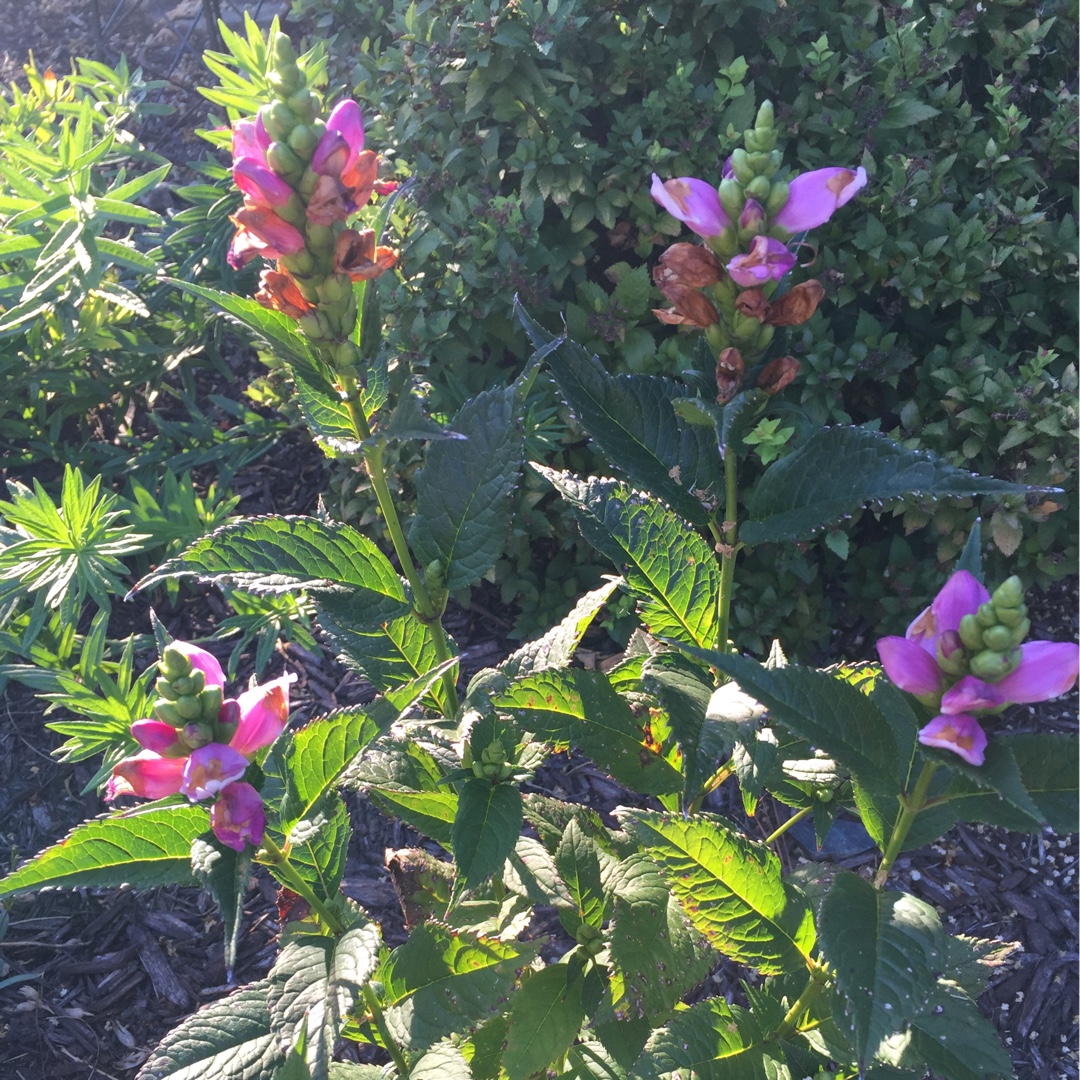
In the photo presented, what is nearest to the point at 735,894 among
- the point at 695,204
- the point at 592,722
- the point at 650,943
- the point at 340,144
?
the point at 650,943

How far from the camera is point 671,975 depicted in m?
1.55

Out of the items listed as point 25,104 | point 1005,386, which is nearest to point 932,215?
point 1005,386

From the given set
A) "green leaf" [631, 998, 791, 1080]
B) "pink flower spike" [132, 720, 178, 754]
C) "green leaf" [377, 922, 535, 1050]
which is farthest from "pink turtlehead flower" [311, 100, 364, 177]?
"green leaf" [631, 998, 791, 1080]

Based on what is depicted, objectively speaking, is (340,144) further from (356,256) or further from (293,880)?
(293,880)

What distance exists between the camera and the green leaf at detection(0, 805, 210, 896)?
119 cm

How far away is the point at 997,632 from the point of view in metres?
0.92

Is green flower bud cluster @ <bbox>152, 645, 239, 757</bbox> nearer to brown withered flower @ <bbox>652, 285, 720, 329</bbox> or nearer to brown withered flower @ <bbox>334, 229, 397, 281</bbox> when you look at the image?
brown withered flower @ <bbox>334, 229, 397, 281</bbox>

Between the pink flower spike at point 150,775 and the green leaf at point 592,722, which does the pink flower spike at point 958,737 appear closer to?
the green leaf at point 592,722

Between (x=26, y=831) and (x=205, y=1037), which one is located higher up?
(x=205, y=1037)

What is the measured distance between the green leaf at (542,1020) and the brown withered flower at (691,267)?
120 cm

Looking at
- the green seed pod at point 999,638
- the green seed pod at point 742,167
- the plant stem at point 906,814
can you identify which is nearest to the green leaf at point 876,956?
the plant stem at point 906,814

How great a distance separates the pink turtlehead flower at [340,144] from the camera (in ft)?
3.66

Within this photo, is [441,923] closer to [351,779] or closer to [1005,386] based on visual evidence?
[351,779]

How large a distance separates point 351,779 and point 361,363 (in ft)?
2.21
